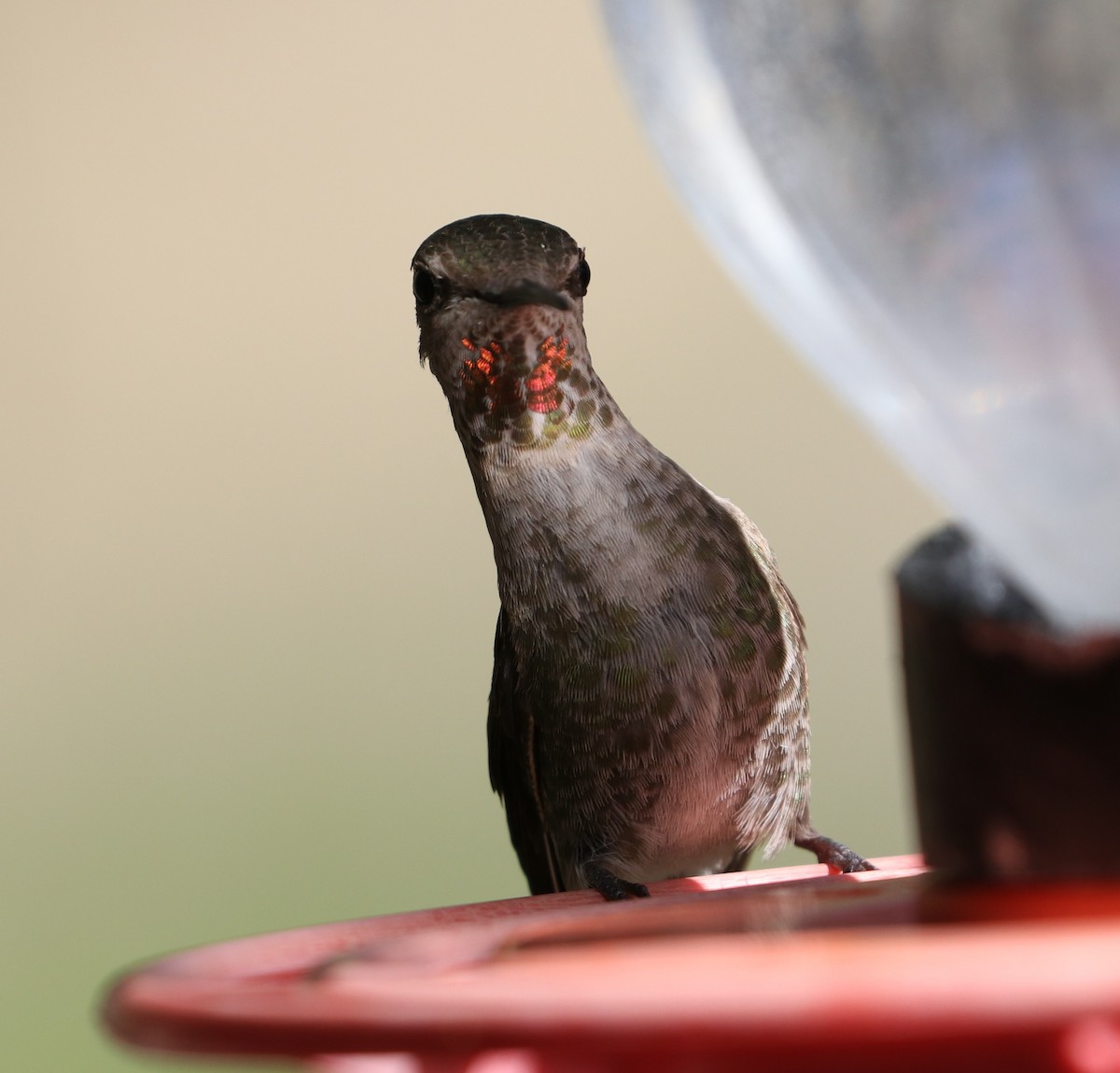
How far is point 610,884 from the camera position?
1382 mm

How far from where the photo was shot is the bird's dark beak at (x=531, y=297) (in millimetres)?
1203

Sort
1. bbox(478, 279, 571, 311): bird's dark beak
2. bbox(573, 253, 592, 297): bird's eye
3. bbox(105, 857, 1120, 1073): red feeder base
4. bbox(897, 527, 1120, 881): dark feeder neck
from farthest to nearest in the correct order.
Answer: bbox(573, 253, 592, 297): bird's eye
bbox(478, 279, 571, 311): bird's dark beak
bbox(897, 527, 1120, 881): dark feeder neck
bbox(105, 857, 1120, 1073): red feeder base

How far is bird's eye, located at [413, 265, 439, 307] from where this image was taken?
1.38 metres

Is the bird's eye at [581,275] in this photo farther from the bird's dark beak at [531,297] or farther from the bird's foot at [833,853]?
the bird's foot at [833,853]

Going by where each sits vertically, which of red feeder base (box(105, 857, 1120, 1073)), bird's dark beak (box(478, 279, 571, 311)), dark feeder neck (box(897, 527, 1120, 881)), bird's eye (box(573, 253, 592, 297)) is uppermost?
bird's eye (box(573, 253, 592, 297))

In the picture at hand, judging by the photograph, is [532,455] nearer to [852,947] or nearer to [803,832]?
[803,832]

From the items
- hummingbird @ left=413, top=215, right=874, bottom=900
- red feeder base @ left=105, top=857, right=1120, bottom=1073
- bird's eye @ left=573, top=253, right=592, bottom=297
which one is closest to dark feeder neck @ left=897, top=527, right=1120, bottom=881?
red feeder base @ left=105, top=857, right=1120, bottom=1073

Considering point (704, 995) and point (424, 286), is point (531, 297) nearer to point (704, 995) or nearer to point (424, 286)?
point (424, 286)

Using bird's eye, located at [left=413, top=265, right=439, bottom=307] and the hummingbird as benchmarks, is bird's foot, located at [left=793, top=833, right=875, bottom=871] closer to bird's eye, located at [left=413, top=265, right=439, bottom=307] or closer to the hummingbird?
the hummingbird

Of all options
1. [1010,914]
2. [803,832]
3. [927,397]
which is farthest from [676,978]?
[803,832]

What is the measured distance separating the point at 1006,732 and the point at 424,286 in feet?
2.97

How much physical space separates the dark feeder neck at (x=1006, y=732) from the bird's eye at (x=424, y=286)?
777 millimetres

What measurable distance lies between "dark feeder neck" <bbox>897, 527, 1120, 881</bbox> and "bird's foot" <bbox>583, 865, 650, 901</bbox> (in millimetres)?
556

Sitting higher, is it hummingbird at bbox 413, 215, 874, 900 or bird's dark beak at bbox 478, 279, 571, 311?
bird's dark beak at bbox 478, 279, 571, 311
